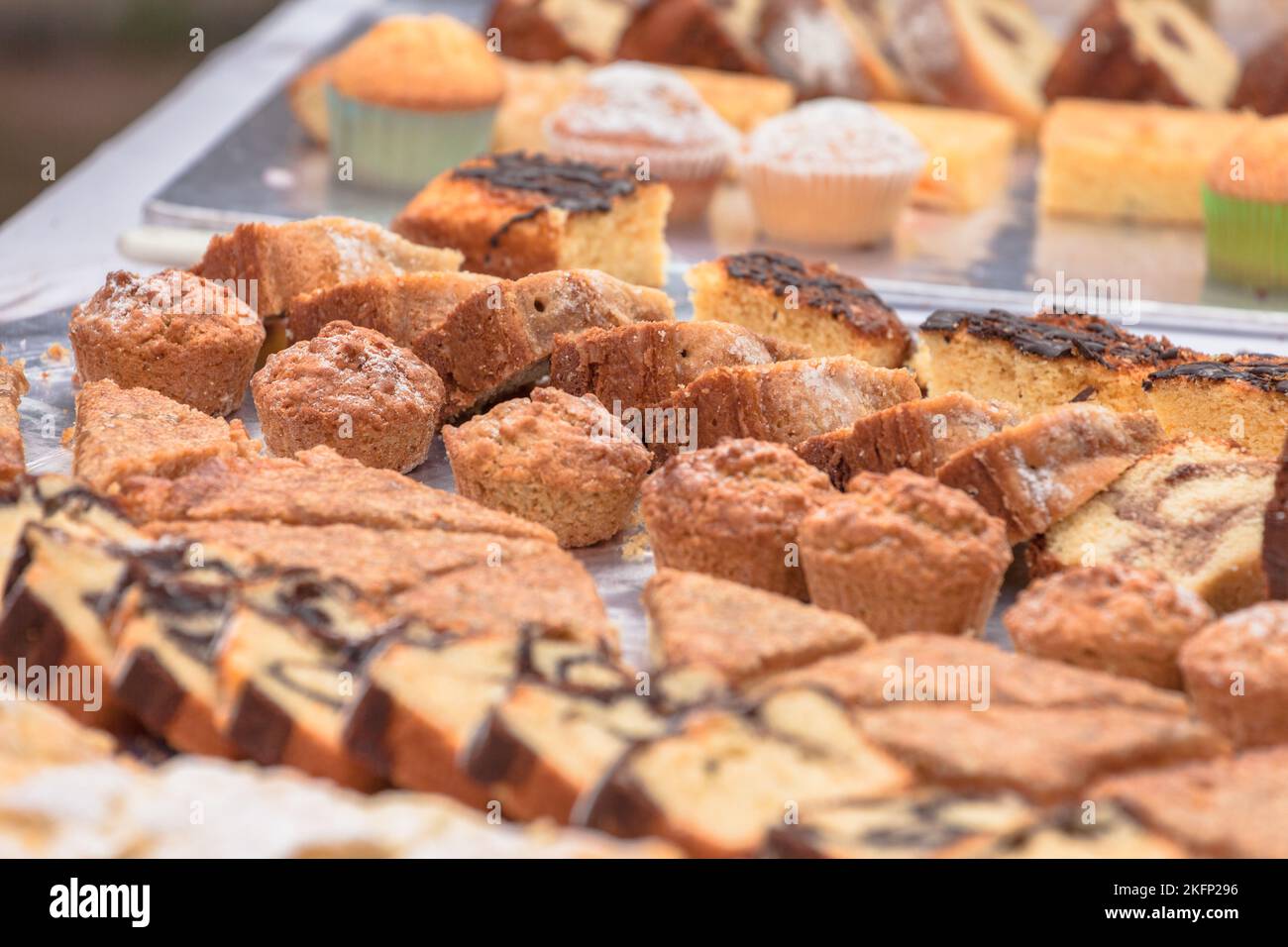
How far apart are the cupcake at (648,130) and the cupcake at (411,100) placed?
0.41 m

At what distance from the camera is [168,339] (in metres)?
4.46

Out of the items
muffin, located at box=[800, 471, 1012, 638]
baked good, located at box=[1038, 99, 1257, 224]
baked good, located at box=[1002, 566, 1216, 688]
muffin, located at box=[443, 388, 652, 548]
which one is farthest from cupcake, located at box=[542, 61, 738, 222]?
baked good, located at box=[1002, 566, 1216, 688]

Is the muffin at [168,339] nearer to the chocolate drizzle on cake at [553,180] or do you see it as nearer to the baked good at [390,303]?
the baked good at [390,303]

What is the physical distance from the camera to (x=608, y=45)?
8.82 meters

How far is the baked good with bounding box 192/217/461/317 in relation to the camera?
4.89m

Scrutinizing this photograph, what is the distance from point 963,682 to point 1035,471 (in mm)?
892

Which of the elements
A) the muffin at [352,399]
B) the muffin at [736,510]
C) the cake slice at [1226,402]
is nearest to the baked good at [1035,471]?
the muffin at [736,510]

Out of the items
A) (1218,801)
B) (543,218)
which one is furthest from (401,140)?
(1218,801)

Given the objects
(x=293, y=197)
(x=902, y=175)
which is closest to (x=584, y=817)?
(x=902, y=175)

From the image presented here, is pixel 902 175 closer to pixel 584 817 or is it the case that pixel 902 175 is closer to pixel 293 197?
pixel 293 197

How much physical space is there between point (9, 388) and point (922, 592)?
8.26 ft
